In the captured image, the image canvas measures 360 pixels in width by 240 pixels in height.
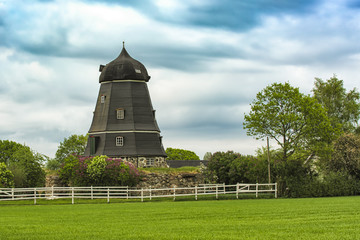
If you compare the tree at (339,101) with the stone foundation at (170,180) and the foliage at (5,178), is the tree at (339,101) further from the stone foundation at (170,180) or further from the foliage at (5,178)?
the foliage at (5,178)

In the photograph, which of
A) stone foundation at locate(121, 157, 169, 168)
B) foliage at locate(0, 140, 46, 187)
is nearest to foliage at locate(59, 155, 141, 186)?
foliage at locate(0, 140, 46, 187)

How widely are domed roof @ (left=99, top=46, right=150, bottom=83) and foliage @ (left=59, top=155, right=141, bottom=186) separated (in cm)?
1337

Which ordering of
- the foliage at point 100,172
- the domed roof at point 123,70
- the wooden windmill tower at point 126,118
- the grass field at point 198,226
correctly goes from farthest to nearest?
the domed roof at point 123,70
the wooden windmill tower at point 126,118
the foliage at point 100,172
the grass field at point 198,226

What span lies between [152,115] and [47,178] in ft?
43.6

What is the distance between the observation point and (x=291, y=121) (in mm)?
44656

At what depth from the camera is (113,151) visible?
53.3 meters

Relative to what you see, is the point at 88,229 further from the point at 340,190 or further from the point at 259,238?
the point at 340,190

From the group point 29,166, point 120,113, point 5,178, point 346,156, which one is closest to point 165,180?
point 120,113

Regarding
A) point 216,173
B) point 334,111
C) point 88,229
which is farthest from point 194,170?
point 88,229

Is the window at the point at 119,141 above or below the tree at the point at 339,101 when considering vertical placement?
below

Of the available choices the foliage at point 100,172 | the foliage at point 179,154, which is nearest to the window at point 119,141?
the foliage at point 100,172

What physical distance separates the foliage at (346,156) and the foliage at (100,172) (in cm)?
1819

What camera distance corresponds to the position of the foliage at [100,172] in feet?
143

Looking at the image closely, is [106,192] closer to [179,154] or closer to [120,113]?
[120,113]
